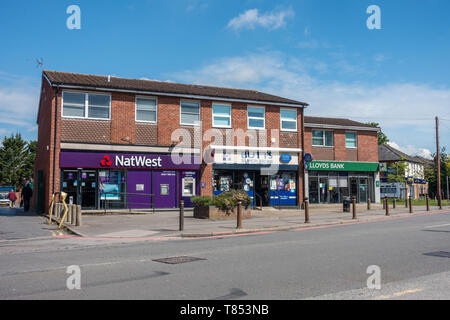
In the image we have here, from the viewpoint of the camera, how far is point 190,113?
24.6 meters

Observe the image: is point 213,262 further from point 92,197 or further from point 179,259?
point 92,197

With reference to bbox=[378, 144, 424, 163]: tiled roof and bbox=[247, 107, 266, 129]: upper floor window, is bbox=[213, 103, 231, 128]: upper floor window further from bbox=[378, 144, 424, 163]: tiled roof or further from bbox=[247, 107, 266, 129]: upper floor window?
bbox=[378, 144, 424, 163]: tiled roof

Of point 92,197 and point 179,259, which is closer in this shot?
point 179,259

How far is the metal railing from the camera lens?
22125 mm

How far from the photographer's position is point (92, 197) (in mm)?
21922

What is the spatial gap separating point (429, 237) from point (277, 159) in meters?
15.1

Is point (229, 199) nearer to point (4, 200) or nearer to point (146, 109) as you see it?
point (146, 109)

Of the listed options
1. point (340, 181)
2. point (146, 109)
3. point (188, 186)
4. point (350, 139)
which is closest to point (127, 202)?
point (188, 186)

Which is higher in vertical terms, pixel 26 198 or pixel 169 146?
pixel 169 146

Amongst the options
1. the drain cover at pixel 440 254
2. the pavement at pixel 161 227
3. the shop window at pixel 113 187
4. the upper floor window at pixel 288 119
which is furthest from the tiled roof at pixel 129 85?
the drain cover at pixel 440 254

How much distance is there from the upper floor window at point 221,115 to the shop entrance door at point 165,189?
431cm

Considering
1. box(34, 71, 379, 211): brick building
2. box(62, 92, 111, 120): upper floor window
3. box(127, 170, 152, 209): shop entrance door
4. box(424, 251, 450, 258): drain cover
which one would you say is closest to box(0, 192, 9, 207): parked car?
box(34, 71, 379, 211): brick building

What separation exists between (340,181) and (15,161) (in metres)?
54.5
